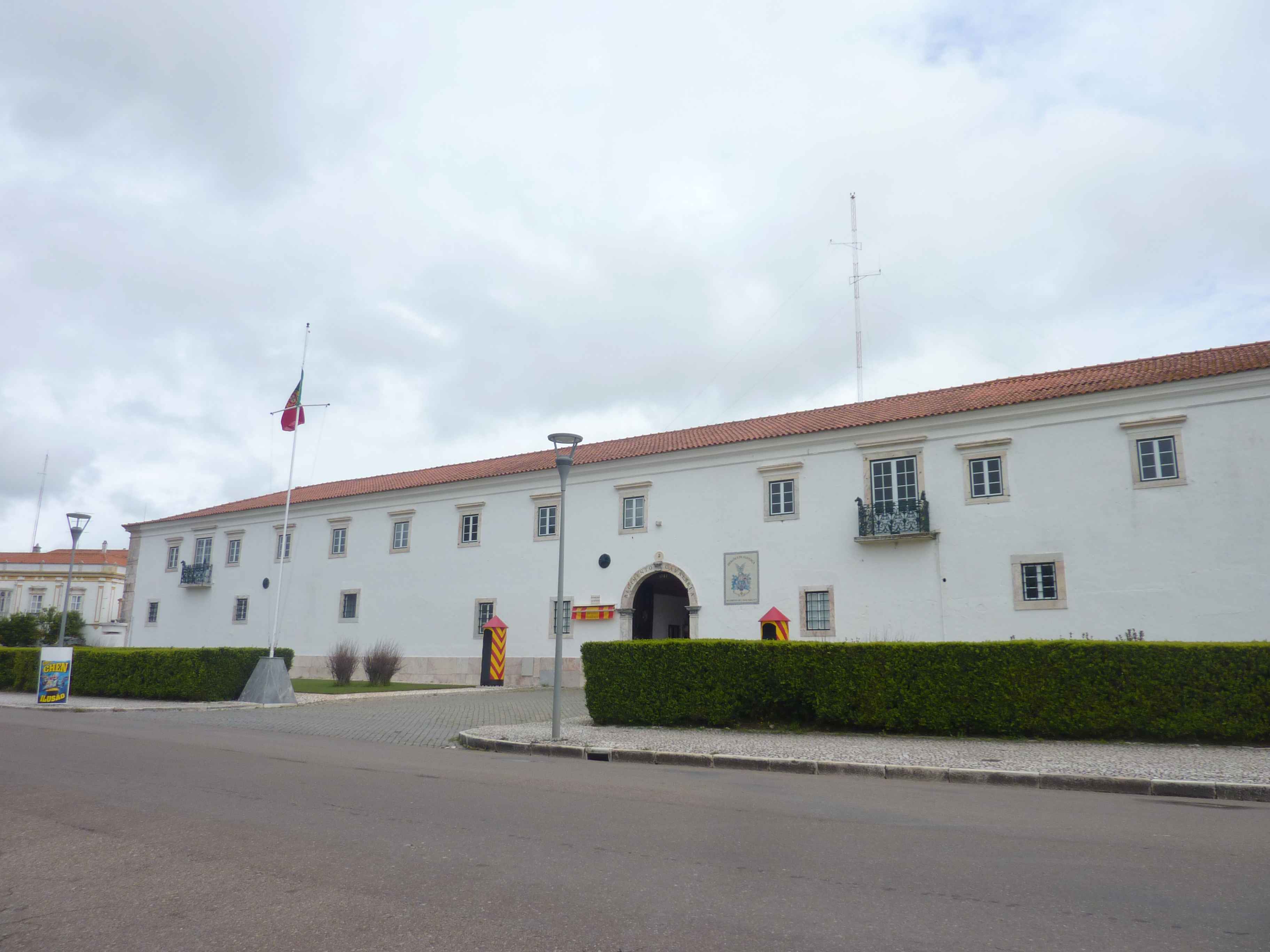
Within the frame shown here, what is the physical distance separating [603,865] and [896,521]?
64.2 ft

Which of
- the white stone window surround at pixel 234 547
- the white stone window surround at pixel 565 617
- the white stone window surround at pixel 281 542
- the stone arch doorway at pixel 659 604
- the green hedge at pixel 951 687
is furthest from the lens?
the white stone window surround at pixel 234 547

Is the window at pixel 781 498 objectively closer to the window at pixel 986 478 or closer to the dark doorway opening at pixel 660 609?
the dark doorway opening at pixel 660 609

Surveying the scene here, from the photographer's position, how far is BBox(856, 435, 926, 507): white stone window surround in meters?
23.9

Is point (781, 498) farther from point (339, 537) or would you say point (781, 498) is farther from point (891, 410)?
point (339, 537)

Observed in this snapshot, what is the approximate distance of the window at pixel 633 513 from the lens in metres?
28.8

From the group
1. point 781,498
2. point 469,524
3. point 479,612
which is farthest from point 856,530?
point 469,524

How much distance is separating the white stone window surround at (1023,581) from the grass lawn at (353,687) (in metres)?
15.7

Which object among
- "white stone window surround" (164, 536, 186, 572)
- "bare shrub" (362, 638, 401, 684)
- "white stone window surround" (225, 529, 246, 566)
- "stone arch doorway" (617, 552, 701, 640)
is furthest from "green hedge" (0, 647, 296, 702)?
"white stone window surround" (164, 536, 186, 572)

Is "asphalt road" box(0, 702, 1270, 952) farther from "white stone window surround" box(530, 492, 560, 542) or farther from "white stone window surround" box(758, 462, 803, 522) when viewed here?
"white stone window surround" box(530, 492, 560, 542)

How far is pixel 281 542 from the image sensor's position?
126 ft

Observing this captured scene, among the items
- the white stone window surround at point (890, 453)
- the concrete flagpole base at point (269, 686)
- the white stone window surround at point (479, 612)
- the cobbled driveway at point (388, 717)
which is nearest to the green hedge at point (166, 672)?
the concrete flagpole base at point (269, 686)

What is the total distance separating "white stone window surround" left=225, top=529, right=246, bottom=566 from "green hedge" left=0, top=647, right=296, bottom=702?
48.7 ft

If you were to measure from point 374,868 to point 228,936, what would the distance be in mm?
1225

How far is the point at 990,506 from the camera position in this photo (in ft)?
74.3
